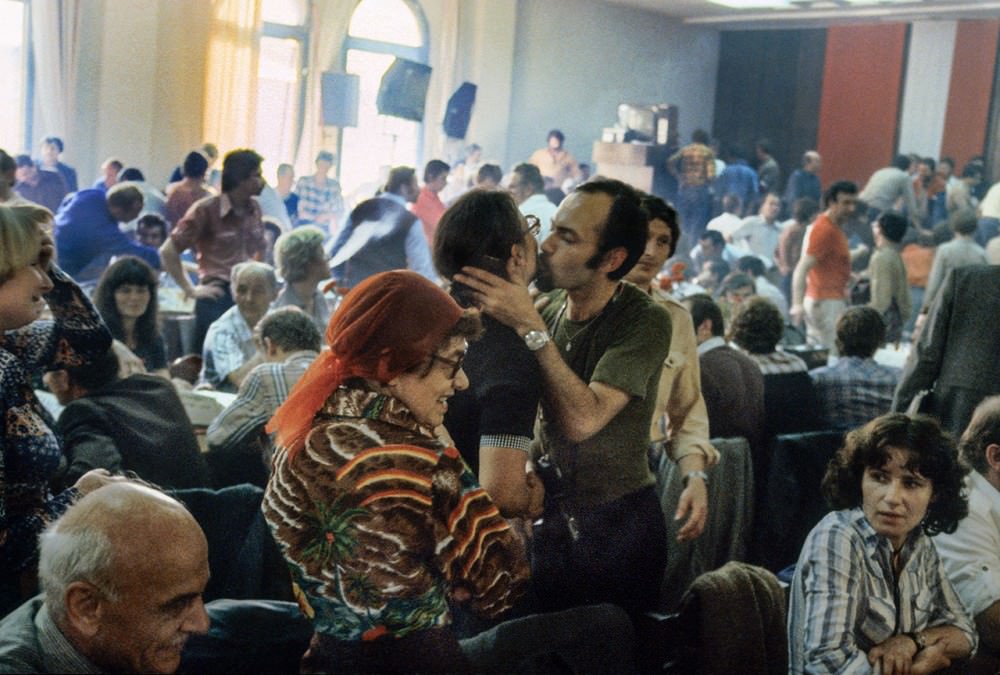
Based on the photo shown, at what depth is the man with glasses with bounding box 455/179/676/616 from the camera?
6.41 feet

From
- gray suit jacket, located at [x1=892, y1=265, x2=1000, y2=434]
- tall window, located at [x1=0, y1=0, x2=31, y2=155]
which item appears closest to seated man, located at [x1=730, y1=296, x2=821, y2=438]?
gray suit jacket, located at [x1=892, y1=265, x2=1000, y2=434]

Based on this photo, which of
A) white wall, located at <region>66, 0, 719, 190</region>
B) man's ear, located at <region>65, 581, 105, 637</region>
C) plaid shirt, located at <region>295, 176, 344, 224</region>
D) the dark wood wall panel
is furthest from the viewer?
the dark wood wall panel

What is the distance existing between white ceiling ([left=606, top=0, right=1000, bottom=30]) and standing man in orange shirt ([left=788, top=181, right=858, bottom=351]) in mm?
4479

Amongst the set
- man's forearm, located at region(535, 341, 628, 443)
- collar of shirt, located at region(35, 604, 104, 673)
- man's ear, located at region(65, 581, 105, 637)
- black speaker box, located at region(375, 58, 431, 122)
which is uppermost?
black speaker box, located at region(375, 58, 431, 122)

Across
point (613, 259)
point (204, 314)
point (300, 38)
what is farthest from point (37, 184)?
point (613, 259)

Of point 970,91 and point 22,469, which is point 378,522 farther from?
point 970,91

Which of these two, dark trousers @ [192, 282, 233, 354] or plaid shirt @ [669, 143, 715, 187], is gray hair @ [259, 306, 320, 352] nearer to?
dark trousers @ [192, 282, 233, 354]

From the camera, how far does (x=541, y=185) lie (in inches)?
291

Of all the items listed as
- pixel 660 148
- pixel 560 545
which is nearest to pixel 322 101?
pixel 660 148

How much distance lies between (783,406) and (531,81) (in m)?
6.46

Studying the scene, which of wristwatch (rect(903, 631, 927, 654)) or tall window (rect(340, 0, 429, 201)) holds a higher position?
tall window (rect(340, 0, 429, 201))

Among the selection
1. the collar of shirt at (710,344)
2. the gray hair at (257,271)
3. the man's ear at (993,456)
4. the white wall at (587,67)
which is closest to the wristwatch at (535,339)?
the man's ear at (993,456)

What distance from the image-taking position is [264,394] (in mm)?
3188

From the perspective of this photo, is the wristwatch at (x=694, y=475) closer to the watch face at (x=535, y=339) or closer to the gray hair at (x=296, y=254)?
the watch face at (x=535, y=339)
